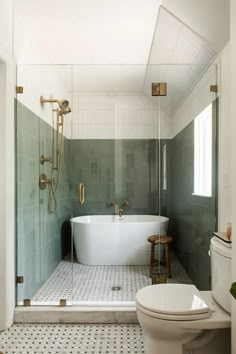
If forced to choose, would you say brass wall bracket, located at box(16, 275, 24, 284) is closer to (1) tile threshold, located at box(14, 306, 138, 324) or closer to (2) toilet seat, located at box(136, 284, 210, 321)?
(1) tile threshold, located at box(14, 306, 138, 324)

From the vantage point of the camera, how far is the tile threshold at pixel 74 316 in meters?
2.21

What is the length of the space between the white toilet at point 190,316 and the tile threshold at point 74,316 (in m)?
0.62

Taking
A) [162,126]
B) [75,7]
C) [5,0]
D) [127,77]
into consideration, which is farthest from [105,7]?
[162,126]

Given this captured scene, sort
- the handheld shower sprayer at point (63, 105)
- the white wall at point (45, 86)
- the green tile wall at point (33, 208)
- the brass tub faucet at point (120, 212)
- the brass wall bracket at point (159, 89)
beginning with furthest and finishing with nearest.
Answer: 1. the brass tub faucet at point (120, 212)
2. the handheld shower sprayer at point (63, 105)
3. the brass wall bracket at point (159, 89)
4. the white wall at point (45, 86)
5. the green tile wall at point (33, 208)

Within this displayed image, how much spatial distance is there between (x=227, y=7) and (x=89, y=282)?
108 inches

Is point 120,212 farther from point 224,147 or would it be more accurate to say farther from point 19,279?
point 224,147

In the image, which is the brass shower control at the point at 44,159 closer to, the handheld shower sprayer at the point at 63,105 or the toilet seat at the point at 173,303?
the handheld shower sprayer at the point at 63,105

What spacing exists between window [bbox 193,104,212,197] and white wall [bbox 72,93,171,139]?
810mm

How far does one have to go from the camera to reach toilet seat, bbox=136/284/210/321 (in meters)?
1.46

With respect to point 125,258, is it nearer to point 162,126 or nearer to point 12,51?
point 162,126

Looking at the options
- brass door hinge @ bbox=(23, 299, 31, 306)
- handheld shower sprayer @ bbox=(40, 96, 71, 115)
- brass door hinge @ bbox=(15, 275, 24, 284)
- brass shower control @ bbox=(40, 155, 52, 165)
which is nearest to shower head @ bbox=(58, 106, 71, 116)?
handheld shower sprayer @ bbox=(40, 96, 71, 115)

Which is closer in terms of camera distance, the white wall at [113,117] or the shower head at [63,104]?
the shower head at [63,104]

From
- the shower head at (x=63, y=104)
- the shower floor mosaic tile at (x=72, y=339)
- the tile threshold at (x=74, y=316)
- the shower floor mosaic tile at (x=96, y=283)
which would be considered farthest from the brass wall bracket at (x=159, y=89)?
the shower floor mosaic tile at (x=72, y=339)

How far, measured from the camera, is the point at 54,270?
318 cm
